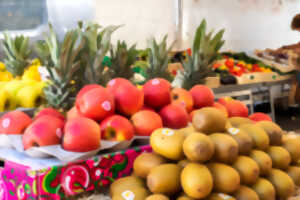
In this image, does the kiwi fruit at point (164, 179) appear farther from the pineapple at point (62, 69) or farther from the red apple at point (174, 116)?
the pineapple at point (62, 69)

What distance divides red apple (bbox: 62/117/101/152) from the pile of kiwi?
0.17 m

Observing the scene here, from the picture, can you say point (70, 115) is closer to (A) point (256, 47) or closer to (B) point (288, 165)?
(B) point (288, 165)

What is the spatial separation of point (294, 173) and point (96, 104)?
0.78 m

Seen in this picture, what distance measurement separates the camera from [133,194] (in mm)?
993

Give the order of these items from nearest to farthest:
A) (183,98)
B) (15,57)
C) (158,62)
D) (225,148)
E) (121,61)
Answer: (225,148), (183,98), (121,61), (158,62), (15,57)

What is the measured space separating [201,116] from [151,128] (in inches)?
12.7

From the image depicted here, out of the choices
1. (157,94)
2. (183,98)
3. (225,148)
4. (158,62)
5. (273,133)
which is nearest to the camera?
(225,148)

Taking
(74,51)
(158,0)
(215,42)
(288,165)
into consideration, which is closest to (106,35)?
(74,51)

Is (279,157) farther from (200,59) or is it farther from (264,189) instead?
(200,59)

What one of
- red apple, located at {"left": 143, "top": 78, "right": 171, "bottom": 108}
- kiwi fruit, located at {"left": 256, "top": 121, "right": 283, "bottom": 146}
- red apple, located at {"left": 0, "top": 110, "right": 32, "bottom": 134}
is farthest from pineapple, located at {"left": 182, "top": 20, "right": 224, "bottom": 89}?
red apple, located at {"left": 0, "top": 110, "right": 32, "bottom": 134}

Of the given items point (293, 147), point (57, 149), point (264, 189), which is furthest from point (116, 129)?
point (293, 147)

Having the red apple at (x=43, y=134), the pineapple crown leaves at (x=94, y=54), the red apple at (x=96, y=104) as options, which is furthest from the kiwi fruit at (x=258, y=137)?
the pineapple crown leaves at (x=94, y=54)

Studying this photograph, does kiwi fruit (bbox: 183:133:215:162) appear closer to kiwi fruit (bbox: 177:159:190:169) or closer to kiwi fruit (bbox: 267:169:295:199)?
kiwi fruit (bbox: 177:159:190:169)

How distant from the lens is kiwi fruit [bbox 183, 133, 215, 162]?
936mm
